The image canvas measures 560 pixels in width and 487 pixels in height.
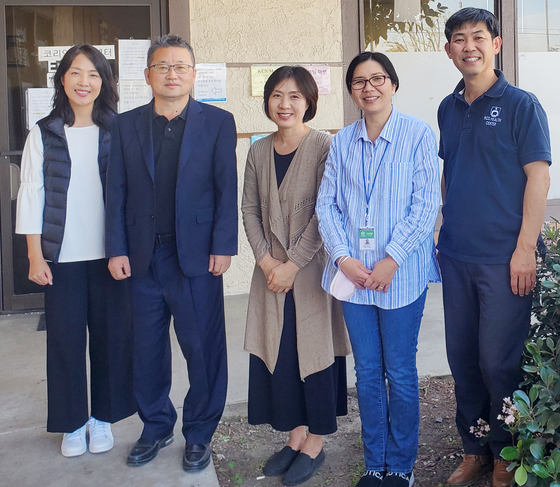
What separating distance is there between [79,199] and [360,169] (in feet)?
4.38

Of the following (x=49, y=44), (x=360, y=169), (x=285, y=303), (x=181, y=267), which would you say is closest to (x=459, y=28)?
(x=360, y=169)

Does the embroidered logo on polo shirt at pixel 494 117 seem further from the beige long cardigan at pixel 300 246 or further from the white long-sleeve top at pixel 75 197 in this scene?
the white long-sleeve top at pixel 75 197

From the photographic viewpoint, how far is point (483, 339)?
97.1 inches

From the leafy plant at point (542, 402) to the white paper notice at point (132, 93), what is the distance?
148 inches

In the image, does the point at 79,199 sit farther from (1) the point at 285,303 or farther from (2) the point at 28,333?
(2) the point at 28,333

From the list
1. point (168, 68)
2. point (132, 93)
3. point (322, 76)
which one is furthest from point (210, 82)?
point (168, 68)

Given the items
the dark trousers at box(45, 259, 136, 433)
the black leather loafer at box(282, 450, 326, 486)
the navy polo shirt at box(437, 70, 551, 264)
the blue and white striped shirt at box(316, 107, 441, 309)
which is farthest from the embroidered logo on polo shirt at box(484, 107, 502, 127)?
the dark trousers at box(45, 259, 136, 433)

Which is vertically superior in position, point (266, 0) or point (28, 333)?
point (266, 0)

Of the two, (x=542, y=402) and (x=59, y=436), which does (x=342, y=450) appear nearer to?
(x=542, y=402)

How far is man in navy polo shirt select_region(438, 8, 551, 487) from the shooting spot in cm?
233

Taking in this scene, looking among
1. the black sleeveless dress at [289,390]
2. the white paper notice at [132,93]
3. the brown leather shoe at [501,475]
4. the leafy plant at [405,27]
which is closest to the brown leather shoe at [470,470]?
the brown leather shoe at [501,475]

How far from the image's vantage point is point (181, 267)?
8.87ft

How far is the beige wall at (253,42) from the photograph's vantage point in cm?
529

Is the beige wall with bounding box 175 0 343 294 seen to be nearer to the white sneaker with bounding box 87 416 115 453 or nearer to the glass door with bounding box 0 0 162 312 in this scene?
the glass door with bounding box 0 0 162 312
